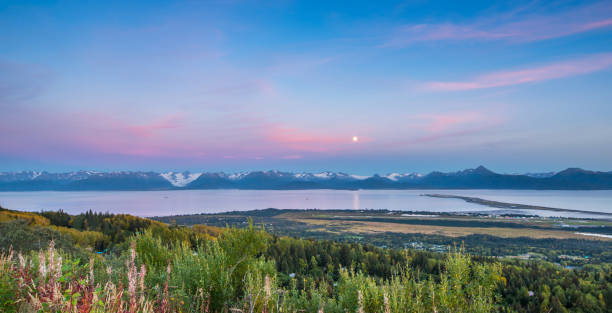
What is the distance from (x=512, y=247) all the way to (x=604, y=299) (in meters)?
17.3

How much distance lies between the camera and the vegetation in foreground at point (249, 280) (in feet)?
9.93

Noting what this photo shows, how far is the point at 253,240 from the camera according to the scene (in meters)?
6.48

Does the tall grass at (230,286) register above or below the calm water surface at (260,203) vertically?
above

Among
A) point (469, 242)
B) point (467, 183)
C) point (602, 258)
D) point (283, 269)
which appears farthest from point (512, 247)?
point (467, 183)

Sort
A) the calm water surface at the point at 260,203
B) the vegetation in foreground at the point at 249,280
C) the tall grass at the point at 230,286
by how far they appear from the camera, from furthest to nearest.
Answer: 1. the calm water surface at the point at 260,203
2. the tall grass at the point at 230,286
3. the vegetation in foreground at the point at 249,280

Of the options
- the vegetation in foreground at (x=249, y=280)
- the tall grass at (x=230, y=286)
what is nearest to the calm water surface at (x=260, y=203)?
the vegetation in foreground at (x=249, y=280)

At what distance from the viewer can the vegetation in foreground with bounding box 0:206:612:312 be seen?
3027mm

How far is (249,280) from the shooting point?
157 inches

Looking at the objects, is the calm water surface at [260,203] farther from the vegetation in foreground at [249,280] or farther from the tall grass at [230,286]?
the tall grass at [230,286]

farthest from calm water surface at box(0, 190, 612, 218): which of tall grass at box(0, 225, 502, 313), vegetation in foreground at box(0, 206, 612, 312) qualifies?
tall grass at box(0, 225, 502, 313)

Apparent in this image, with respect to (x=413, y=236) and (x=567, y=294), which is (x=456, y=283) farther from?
(x=413, y=236)

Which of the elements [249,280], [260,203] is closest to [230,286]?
[249,280]

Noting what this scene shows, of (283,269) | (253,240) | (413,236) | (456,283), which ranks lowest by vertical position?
(413,236)

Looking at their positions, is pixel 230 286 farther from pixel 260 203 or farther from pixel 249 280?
pixel 260 203
